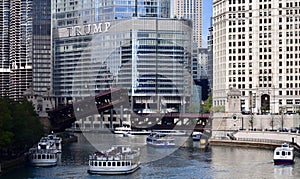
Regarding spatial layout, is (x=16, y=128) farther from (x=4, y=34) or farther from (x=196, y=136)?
(x=4, y=34)

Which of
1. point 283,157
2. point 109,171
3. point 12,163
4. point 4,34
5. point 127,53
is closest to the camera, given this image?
point 109,171

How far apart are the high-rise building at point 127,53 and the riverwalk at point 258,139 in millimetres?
39276

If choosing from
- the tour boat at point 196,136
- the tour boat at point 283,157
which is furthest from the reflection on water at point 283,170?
the tour boat at point 196,136

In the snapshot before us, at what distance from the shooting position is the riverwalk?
66.2m

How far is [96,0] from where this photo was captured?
429ft

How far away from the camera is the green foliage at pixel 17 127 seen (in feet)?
149

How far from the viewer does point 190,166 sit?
5156 centimetres

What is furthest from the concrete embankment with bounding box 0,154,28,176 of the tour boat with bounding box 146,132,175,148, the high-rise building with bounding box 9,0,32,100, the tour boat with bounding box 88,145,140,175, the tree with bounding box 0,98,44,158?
the high-rise building with bounding box 9,0,32,100

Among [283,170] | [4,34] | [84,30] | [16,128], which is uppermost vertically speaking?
[4,34]

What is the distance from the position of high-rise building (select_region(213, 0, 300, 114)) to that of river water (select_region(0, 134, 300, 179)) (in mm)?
25178

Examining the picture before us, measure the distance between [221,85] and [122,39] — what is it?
30237 millimetres

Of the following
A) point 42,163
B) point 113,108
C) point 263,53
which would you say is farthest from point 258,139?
point 42,163

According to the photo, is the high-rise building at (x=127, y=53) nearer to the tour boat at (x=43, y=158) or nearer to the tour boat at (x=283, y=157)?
the tour boat at (x=43, y=158)

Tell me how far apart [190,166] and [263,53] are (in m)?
43.5
